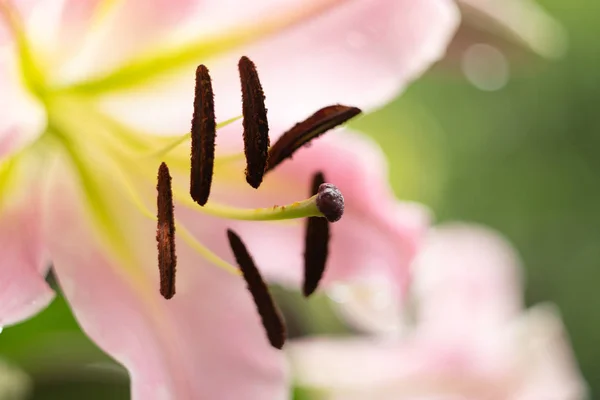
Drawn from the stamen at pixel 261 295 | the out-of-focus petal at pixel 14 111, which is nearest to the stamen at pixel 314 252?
the stamen at pixel 261 295

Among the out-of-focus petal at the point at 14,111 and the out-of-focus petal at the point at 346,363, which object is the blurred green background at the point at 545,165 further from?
the out-of-focus petal at the point at 14,111

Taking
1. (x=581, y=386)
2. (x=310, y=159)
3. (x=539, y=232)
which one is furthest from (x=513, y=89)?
(x=310, y=159)

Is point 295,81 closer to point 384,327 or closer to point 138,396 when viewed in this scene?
point 138,396

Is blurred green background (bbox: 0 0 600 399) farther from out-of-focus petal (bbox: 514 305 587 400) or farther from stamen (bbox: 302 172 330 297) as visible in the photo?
stamen (bbox: 302 172 330 297)

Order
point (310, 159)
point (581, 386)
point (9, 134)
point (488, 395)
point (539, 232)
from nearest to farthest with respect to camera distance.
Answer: point (9, 134) < point (310, 159) < point (488, 395) < point (581, 386) < point (539, 232)

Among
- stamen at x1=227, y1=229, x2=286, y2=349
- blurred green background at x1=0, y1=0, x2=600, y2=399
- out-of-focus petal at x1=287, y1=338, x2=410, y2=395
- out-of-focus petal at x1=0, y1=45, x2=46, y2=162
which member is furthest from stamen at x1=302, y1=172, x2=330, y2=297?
blurred green background at x1=0, y1=0, x2=600, y2=399
